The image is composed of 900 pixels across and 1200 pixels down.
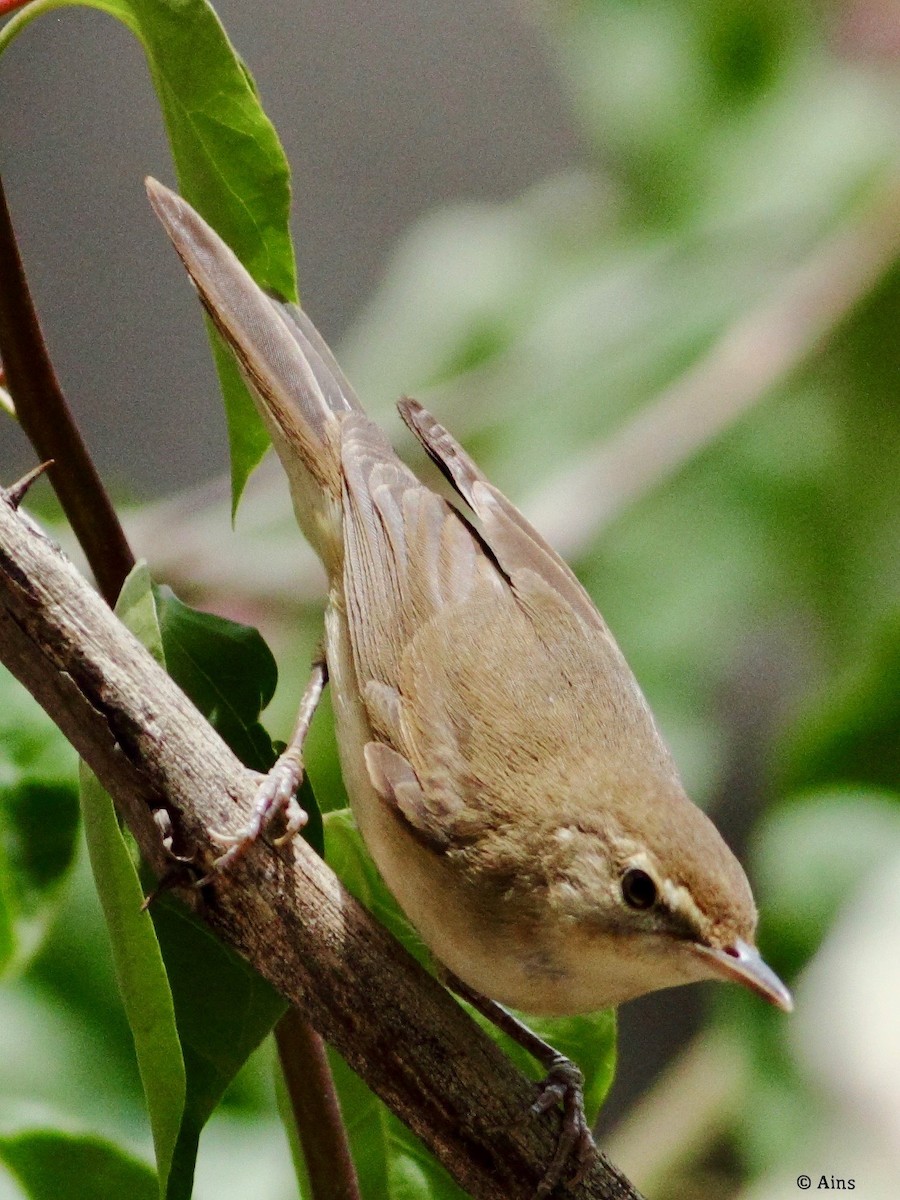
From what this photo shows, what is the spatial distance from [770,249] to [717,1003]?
156 centimetres

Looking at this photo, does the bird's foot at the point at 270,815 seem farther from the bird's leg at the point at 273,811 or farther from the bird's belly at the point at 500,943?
the bird's belly at the point at 500,943

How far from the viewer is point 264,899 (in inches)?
39.6

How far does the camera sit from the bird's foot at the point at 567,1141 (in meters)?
1.02

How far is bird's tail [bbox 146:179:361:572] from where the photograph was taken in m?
1.28

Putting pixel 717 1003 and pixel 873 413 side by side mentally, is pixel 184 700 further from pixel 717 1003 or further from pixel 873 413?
pixel 873 413

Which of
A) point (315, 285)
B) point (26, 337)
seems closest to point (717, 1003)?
point (26, 337)

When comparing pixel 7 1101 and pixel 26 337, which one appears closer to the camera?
pixel 26 337

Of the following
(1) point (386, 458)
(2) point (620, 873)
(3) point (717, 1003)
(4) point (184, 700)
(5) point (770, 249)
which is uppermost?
(5) point (770, 249)

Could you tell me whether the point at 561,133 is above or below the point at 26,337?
above

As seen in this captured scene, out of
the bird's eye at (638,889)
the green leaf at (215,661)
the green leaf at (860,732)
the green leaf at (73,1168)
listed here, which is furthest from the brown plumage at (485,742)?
the green leaf at (860,732)

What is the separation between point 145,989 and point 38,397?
0.46 m

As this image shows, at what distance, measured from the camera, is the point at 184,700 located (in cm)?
99

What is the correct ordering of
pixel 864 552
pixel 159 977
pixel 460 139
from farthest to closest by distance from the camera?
pixel 460 139 → pixel 864 552 → pixel 159 977

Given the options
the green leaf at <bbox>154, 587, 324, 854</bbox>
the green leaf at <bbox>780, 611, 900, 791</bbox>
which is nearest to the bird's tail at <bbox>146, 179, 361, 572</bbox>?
the green leaf at <bbox>154, 587, 324, 854</bbox>
